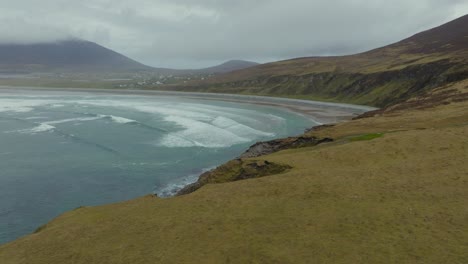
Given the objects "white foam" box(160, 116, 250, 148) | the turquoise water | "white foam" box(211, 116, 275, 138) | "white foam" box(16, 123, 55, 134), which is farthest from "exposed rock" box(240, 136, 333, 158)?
"white foam" box(16, 123, 55, 134)

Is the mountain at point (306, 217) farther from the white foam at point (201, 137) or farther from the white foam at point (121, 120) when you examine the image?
the white foam at point (121, 120)

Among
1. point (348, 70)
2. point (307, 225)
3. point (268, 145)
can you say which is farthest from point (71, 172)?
point (348, 70)

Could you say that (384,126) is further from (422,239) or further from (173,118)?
(173,118)

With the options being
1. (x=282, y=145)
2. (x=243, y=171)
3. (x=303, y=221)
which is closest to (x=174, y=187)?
(x=243, y=171)

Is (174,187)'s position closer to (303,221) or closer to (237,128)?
(303,221)

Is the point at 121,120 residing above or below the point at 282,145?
below

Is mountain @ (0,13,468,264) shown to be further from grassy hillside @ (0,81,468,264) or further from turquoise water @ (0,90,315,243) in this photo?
turquoise water @ (0,90,315,243)
